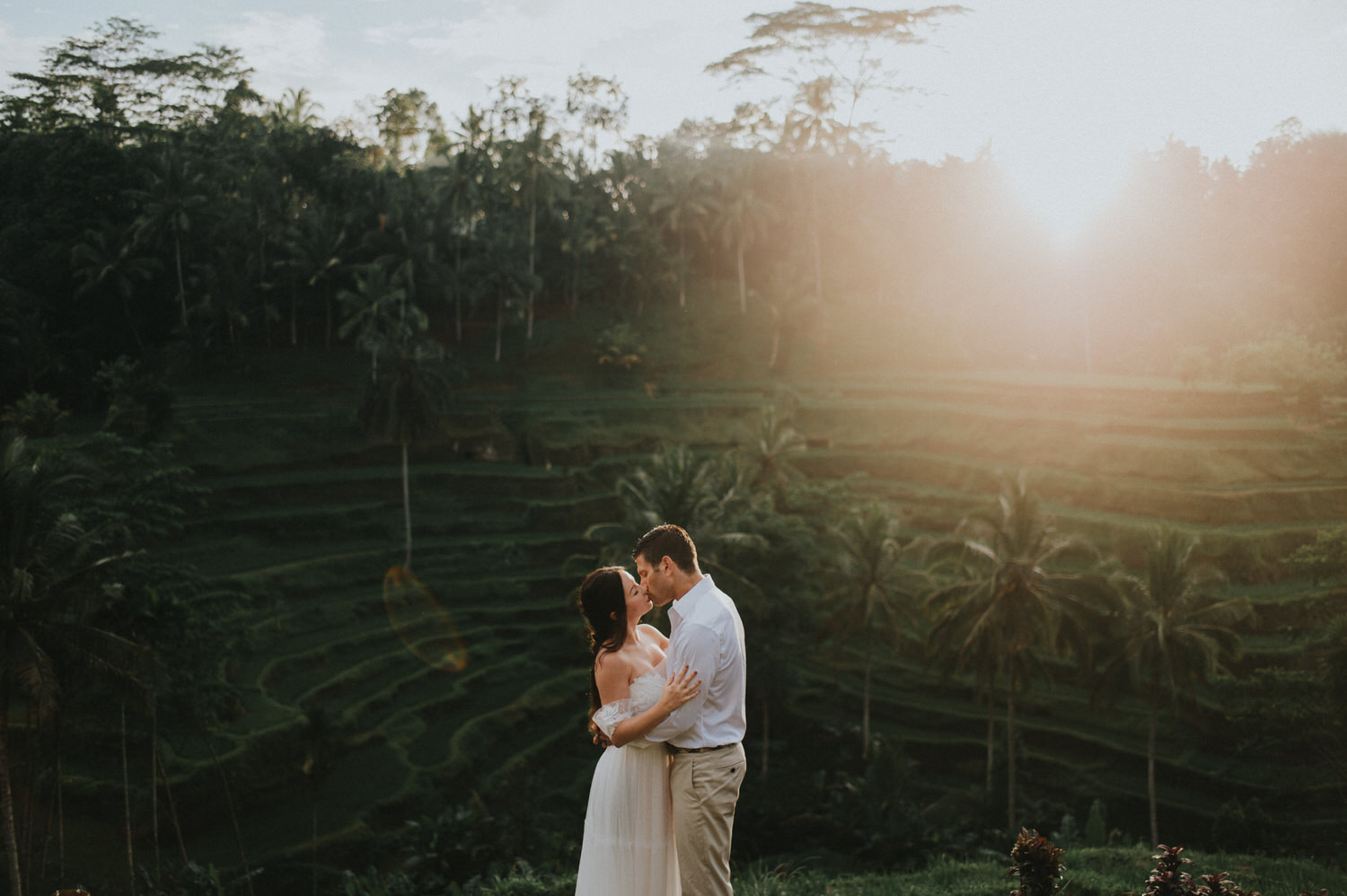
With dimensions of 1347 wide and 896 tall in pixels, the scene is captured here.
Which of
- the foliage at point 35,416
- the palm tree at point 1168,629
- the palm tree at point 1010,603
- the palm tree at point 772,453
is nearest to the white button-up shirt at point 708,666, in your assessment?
the palm tree at point 1010,603

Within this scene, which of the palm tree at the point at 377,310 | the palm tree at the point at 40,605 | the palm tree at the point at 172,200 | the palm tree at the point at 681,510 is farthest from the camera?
the palm tree at the point at 172,200

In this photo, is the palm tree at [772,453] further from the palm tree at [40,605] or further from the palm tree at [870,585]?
the palm tree at [40,605]

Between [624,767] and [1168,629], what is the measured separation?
885 inches

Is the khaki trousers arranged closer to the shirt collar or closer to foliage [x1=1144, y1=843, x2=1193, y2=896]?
the shirt collar

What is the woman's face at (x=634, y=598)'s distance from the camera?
4781 millimetres

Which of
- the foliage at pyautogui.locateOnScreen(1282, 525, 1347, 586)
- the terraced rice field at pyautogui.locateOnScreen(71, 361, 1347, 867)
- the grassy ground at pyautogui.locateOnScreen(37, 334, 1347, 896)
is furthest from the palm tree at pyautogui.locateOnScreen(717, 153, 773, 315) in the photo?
the foliage at pyautogui.locateOnScreen(1282, 525, 1347, 586)

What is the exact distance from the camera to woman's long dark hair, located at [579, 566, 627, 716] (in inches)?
184

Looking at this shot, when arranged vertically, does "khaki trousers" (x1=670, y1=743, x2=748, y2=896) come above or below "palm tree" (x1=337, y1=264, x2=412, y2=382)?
below

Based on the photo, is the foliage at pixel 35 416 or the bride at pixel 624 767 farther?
the foliage at pixel 35 416

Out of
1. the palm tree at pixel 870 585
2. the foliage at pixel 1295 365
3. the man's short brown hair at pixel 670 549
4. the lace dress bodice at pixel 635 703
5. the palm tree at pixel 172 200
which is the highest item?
the palm tree at pixel 172 200

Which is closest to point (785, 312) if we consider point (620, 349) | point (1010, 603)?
point (620, 349)

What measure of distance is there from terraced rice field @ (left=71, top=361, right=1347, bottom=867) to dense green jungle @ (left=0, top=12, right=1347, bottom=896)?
0.15 m

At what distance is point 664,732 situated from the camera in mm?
4539

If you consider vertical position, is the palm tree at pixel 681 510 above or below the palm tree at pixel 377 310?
below
